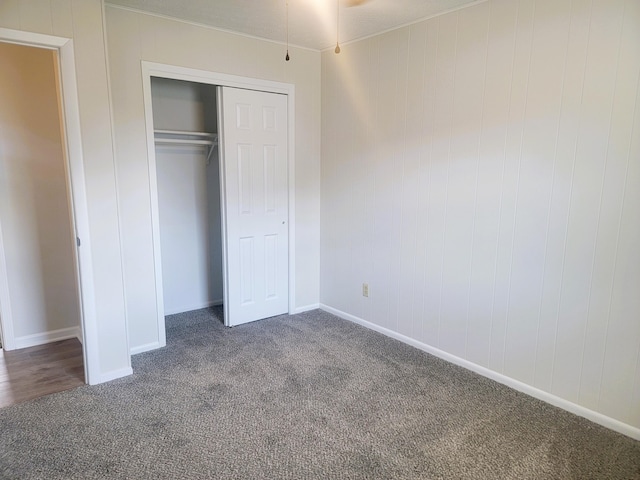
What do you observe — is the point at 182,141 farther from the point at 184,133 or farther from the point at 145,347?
the point at 145,347

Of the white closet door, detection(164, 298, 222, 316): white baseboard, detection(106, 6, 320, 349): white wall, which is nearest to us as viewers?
detection(106, 6, 320, 349): white wall

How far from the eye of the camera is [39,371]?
9.59 feet

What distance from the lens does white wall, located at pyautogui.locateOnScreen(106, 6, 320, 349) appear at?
2.92 m

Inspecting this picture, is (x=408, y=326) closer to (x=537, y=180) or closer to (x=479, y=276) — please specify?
(x=479, y=276)

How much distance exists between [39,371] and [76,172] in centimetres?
149

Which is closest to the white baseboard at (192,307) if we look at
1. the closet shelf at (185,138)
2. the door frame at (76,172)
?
the door frame at (76,172)

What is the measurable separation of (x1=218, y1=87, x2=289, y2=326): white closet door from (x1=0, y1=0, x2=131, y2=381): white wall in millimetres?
1018

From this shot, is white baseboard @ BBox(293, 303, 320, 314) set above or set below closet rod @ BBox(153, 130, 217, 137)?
below

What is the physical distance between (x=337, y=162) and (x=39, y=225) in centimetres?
255

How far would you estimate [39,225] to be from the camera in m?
3.33

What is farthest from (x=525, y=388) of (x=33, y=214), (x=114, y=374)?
(x=33, y=214)

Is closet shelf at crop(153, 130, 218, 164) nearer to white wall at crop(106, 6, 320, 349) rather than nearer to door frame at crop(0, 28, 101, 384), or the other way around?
white wall at crop(106, 6, 320, 349)

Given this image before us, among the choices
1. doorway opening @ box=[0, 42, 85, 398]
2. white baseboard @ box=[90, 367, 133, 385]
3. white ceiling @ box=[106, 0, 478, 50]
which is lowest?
white baseboard @ box=[90, 367, 133, 385]

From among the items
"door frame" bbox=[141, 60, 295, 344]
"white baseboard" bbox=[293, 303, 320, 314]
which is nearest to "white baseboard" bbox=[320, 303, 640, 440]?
"white baseboard" bbox=[293, 303, 320, 314]
